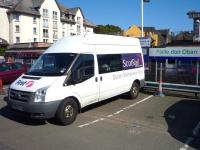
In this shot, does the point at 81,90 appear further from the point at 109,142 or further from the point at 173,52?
the point at 173,52

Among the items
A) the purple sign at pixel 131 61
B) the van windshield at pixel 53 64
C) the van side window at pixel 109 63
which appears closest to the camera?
the van windshield at pixel 53 64

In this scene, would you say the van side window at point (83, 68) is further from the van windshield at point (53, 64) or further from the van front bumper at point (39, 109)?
the van front bumper at point (39, 109)

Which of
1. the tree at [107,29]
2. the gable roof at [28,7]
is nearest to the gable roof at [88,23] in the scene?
the tree at [107,29]

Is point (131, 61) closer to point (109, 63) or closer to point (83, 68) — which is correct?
point (109, 63)

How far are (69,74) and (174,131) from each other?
10.9ft

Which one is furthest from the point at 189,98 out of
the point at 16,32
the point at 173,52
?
the point at 16,32

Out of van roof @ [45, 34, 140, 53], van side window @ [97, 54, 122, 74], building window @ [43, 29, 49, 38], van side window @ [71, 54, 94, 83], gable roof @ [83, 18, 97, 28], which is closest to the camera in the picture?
van side window @ [71, 54, 94, 83]

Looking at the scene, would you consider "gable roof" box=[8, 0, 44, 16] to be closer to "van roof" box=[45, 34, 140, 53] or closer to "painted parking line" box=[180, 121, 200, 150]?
"van roof" box=[45, 34, 140, 53]

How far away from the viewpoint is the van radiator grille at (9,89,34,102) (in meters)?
7.83

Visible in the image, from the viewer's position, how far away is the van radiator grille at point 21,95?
7.83 meters

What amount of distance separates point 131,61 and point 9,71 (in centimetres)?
843

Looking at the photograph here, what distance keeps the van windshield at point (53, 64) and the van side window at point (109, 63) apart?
4.11 feet

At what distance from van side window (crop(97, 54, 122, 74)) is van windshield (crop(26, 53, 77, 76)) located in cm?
125

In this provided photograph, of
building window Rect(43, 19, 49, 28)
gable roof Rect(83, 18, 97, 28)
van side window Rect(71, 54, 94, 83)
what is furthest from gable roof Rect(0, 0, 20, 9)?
van side window Rect(71, 54, 94, 83)
